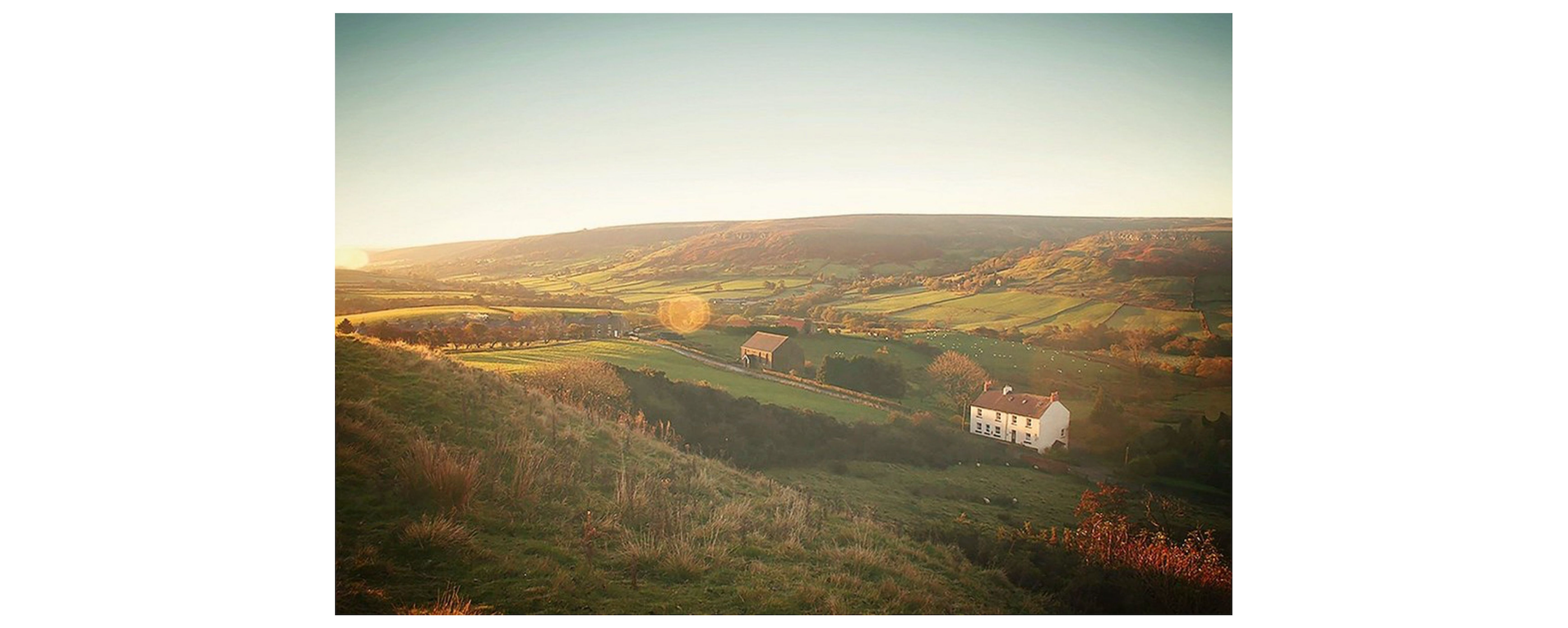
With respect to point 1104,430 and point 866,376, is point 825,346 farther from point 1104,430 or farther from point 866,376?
point 1104,430

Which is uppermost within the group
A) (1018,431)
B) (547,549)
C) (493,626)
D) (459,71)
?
(459,71)

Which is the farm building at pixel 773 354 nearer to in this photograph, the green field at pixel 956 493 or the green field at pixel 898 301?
the green field at pixel 898 301

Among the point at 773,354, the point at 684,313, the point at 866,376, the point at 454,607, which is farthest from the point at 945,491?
the point at 454,607

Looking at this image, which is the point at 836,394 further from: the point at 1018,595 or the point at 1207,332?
the point at 1207,332

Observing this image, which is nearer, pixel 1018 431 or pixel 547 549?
pixel 547 549

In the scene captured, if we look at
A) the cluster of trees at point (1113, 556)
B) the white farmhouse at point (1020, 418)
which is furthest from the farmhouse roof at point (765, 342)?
the cluster of trees at point (1113, 556)

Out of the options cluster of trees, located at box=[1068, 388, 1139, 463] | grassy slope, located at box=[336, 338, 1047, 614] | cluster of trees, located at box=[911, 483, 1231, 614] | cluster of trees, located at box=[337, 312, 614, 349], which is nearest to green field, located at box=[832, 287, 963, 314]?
cluster of trees, located at box=[1068, 388, 1139, 463]
